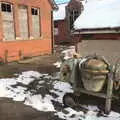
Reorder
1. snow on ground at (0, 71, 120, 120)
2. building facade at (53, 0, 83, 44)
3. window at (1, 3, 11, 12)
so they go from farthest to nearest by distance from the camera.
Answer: building facade at (53, 0, 83, 44) → window at (1, 3, 11, 12) → snow on ground at (0, 71, 120, 120)

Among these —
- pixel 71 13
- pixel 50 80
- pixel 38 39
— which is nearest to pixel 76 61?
pixel 50 80

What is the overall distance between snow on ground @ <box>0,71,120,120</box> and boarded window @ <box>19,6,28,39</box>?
6478 millimetres

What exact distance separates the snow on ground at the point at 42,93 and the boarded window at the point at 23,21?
6.48 metres

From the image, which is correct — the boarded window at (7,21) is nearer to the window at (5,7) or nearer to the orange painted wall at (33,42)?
the window at (5,7)

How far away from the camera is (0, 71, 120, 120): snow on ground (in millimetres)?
7500

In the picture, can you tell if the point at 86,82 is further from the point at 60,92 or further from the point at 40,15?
the point at 40,15

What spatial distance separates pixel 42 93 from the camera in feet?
31.7

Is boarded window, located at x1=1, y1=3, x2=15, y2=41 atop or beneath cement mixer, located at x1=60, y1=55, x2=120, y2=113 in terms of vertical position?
atop

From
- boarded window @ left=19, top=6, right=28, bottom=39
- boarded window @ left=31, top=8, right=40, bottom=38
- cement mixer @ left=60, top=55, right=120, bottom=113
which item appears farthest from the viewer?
boarded window @ left=31, top=8, right=40, bottom=38

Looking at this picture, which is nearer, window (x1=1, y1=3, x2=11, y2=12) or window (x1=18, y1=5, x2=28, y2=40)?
window (x1=1, y1=3, x2=11, y2=12)

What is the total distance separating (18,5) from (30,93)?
1014cm

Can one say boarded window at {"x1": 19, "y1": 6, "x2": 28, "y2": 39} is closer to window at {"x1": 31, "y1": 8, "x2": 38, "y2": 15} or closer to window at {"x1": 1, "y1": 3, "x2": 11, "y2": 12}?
window at {"x1": 31, "y1": 8, "x2": 38, "y2": 15}

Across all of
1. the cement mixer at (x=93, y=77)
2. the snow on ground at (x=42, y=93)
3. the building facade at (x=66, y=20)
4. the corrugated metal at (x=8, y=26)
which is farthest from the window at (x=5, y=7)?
the building facade at (x=66, y=20)

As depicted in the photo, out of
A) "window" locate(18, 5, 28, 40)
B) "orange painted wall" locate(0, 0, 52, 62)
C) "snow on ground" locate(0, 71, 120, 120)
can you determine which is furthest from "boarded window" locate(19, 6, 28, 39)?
"snow on ground" locate(0, 71, 120, 120)
